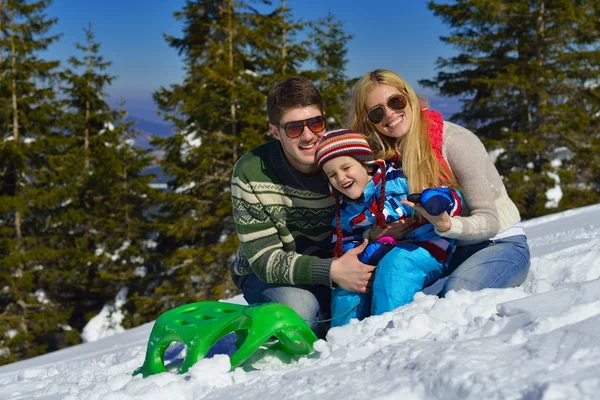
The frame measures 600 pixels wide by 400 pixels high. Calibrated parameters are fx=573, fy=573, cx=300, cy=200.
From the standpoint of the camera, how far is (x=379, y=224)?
3238 millimetres

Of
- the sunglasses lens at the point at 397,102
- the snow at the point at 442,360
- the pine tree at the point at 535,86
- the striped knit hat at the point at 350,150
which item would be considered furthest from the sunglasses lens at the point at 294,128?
the pine tree at the point at 535,86

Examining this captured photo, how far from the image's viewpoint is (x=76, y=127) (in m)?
17.8

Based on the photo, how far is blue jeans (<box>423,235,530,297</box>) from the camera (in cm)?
304

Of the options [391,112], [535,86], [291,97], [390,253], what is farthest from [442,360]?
[535,86]

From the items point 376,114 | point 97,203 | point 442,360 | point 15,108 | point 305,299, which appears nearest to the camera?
point 442,360

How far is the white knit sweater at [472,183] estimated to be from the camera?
3061 mm

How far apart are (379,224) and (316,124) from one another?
0.69 m

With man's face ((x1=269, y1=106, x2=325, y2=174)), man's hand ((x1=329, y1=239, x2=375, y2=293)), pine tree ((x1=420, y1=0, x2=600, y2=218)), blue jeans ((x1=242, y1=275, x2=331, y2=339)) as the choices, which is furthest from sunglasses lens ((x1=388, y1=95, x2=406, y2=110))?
pine tree ((x1=420, y1=0, x2=600, y2=218))

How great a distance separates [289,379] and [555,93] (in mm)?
15367

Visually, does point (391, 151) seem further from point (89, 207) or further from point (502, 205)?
point (89, 207)

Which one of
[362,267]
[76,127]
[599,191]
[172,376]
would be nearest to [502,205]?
[362,267]

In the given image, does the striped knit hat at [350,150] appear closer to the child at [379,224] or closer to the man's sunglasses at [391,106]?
the child at [379,224]

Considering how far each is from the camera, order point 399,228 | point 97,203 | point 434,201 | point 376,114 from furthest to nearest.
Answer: point 97,203 → point 376,114 → point 399,228 → point 434,201

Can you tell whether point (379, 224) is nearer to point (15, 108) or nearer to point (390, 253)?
point (390, 253)
